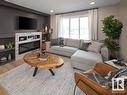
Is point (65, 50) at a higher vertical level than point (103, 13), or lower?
lower

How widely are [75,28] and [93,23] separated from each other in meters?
1.17

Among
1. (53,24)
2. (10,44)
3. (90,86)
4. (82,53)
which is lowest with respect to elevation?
(90,86)

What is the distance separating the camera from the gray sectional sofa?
10.8ft

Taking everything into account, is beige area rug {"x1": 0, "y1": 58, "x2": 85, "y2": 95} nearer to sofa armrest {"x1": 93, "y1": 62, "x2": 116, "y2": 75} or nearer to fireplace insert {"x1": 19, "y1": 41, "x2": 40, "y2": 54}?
sofa armrest {"x1": 93, "y1": 62, "x2": 116, "y2": 75}

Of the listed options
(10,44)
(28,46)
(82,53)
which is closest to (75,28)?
(82,53)

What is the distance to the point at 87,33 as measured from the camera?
5566mm

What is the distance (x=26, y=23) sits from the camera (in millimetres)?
5180

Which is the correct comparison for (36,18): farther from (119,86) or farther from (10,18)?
(119,86)

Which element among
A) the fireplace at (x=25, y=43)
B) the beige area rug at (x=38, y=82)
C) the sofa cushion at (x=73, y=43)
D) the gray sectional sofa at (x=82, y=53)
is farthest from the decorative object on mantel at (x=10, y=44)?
the sofa cushion at (x=73, y=43)

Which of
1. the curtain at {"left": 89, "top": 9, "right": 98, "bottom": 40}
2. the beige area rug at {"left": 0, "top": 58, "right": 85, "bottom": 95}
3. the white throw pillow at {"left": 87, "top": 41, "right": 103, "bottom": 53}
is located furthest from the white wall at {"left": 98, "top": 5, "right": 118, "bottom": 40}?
the beige area rug at {"left": 0, "top": 58, "right": 85, "bottom": 95}

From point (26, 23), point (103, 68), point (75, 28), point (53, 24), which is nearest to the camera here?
point (103, 68)

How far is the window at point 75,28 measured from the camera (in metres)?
5.62

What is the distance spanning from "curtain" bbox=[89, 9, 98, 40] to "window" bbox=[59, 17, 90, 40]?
316 mm

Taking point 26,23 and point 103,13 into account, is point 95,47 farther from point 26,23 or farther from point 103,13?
point 26,23
